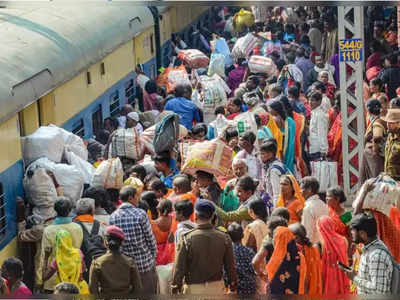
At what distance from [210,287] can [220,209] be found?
5.15 ft

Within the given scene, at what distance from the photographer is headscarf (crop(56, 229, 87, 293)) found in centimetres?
840

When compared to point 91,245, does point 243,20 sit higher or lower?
lower

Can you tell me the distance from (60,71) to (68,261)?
3.32 metres

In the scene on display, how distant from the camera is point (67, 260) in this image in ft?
27.7

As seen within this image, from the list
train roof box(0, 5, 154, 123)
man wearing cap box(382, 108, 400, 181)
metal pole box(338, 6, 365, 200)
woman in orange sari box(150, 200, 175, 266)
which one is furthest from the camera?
metal pole box(338, 6, 365, 200)

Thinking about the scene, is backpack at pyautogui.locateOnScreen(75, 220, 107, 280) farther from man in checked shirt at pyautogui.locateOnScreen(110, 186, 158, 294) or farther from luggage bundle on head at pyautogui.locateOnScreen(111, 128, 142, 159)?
luggage bundle on head at pyautogui.locateOnScreen(111, 128, 142, 159)

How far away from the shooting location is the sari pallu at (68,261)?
331 inches

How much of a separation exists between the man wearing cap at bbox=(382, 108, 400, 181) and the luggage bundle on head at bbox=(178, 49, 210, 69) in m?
7.73

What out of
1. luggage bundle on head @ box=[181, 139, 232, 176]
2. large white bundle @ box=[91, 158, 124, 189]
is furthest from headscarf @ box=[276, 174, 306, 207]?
large white bundle @ box=[91, 158, 124, 189]

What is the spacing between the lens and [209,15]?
27000mm

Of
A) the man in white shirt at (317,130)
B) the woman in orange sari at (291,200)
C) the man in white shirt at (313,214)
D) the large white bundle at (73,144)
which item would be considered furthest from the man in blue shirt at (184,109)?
the man in white shirt at (313,214)

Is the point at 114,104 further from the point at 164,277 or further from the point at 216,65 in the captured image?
the point at 164,277

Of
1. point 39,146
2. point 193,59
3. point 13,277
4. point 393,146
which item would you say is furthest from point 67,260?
point 193,59

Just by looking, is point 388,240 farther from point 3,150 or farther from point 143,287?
point 3,150
